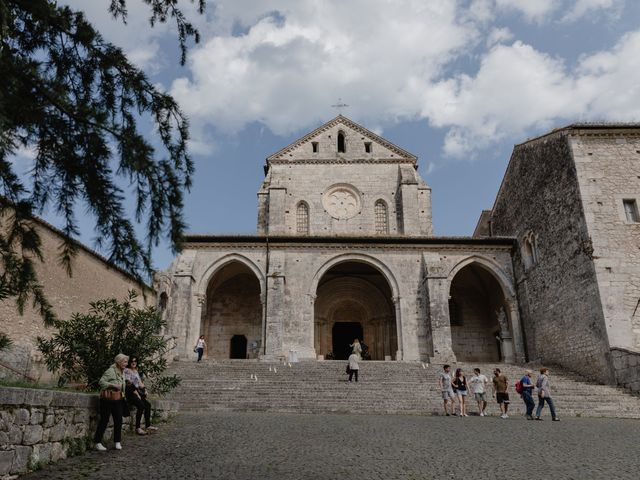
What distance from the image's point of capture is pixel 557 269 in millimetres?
16406

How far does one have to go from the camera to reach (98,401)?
6.14 m

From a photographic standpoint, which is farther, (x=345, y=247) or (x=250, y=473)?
(x=345, y=247)

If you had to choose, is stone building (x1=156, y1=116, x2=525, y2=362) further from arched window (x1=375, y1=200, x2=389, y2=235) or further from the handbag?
the handbag

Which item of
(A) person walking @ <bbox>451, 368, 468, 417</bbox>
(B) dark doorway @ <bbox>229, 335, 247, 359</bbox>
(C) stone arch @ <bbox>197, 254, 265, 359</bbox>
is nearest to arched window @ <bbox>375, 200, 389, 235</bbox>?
(C) stone arch @ <bbox>197, 254, 265, 359</bbox>

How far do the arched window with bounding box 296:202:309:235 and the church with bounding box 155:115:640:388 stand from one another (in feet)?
0.25

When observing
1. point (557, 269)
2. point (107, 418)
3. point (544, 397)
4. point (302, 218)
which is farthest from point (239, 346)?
point (107, 418)

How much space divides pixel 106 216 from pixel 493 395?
12226mm

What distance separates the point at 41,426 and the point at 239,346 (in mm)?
17640

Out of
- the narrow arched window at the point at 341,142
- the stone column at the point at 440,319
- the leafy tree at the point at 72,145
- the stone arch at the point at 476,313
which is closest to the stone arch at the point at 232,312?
the stone column at the point at 440,319

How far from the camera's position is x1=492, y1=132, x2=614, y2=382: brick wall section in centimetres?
1446

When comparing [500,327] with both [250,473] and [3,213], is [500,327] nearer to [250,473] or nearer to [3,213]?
[250,473]

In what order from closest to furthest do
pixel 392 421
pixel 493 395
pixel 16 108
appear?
pixel 16 108 → pixel 392 421 → pixel 493 395

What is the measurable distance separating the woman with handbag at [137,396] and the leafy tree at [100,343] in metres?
0.74

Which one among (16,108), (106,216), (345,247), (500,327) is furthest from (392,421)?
(500,327)
